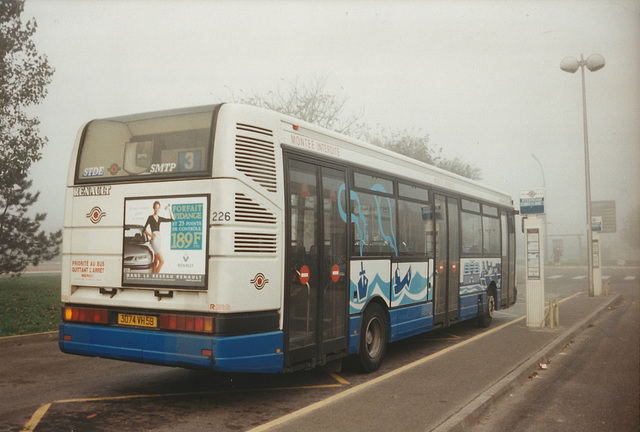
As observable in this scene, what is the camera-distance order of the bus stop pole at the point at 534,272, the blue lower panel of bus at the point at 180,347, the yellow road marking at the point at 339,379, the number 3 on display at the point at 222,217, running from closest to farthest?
the blue lower panel of bus at the point at 180,347, the number 3 on display at the point at 222,217, the yellow road marking at the point at 339,379, the bus stop pole at the point at 534,272

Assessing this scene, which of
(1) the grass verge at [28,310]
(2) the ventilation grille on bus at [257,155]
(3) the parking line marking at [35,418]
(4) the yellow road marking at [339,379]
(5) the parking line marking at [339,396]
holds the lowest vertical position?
(4) the yellow road marking at [339,379]

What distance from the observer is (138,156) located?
21.1ft

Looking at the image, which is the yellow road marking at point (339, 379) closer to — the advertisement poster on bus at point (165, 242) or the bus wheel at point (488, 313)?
the advertisement poster on bus at point (165, 242)

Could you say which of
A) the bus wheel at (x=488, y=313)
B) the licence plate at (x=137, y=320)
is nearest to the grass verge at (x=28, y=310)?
the licence plate at (x=137, y=320)

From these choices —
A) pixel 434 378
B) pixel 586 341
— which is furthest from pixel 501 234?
pixel 434 378

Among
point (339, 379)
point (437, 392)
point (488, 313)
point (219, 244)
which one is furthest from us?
point (488, 313)

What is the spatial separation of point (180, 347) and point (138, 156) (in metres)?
2.22

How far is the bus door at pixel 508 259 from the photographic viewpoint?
14564 millimetres

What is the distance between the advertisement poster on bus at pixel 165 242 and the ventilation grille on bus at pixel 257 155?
1.86ft

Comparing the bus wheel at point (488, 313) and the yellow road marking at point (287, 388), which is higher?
the bus wheel at point (488, 313)

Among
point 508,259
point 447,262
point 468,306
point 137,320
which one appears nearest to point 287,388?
point 137,320

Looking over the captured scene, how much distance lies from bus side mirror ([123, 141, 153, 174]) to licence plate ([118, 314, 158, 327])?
62.6 inches

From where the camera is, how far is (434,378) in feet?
24.2

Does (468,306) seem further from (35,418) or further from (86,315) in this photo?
(35,418)
